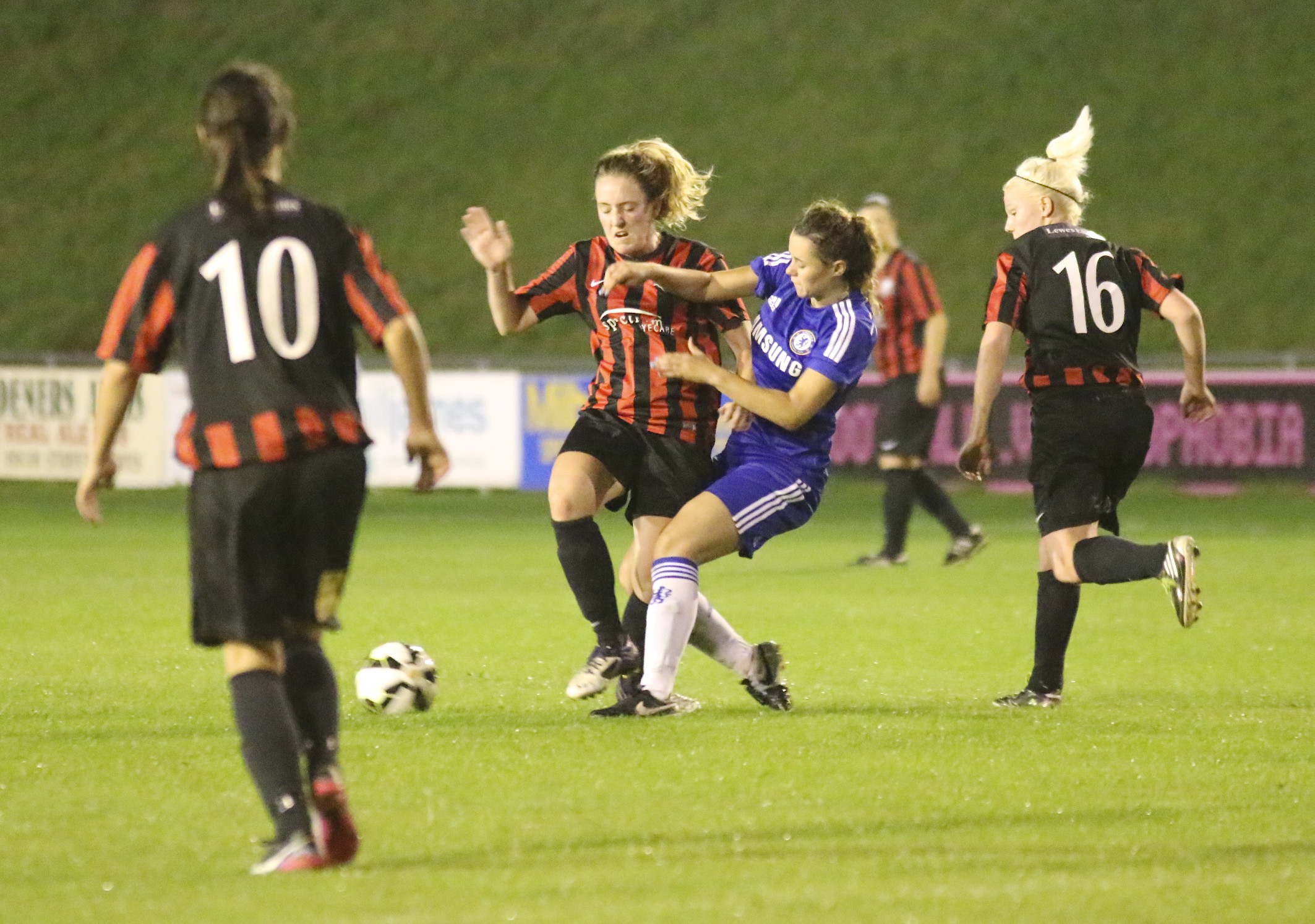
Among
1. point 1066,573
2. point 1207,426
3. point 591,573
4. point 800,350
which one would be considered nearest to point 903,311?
point 1066,573

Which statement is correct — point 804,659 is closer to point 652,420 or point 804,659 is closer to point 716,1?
point 652,420

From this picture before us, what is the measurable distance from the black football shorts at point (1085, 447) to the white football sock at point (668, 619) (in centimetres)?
128

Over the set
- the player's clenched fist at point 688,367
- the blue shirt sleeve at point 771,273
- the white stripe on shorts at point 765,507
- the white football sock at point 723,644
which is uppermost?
the blue shirt sleeve at point 771,273

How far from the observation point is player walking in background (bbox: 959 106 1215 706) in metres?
6.43

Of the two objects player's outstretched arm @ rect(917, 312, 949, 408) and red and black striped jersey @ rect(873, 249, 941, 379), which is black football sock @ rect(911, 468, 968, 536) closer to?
player's outstretched arm @ rect(917, 312, 949, 408)

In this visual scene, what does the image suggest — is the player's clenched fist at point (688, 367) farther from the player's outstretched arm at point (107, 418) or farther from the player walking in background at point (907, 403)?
the player walking in background at point (907, 403)

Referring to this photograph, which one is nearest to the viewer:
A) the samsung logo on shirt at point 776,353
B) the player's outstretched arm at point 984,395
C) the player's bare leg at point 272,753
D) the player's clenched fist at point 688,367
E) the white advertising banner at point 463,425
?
the player's bare leg at point 272,753

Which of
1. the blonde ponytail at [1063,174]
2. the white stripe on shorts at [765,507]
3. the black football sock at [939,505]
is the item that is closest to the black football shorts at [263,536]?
the white stripe on shorts at [765,507]

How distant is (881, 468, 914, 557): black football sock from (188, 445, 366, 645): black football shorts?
26.4 ft

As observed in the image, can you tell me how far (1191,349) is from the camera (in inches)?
252

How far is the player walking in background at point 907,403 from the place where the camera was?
38.5 feet

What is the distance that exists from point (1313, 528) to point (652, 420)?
33.0 ft

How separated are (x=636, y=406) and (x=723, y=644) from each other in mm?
837

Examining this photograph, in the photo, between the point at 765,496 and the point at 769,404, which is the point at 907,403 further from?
the point at 769,404
